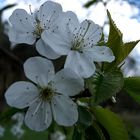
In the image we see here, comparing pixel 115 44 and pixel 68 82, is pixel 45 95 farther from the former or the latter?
pixel 115 44

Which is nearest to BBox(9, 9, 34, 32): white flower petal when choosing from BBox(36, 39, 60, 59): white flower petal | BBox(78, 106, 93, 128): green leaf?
BBox(36, 39, 60, 59): white flower petal

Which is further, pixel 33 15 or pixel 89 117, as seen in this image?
pixel 33 15

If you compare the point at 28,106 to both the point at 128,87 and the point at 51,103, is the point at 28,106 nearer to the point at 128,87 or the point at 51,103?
the point at 51,103

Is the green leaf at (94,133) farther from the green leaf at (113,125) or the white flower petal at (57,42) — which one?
the white flower petal at (57,42)

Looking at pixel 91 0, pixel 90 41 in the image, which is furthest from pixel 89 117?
pixel 91 0

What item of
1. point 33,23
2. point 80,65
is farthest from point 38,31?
point 80,65

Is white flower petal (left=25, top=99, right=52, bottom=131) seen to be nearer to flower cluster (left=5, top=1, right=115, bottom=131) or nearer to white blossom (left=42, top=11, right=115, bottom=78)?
flower cluster (left=5, top=1, right=115, bottom=131)

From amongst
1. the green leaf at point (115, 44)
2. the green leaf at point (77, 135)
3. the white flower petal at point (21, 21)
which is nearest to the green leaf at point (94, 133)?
the green leaf at point (77, 135)
